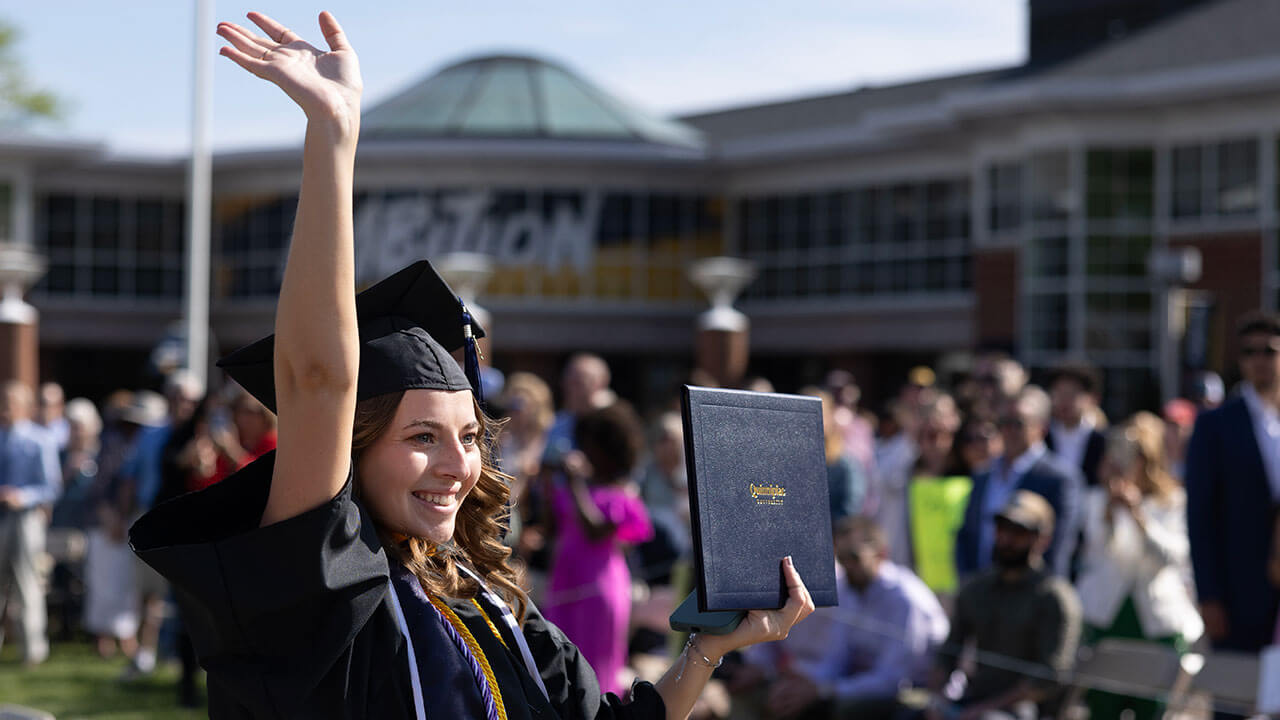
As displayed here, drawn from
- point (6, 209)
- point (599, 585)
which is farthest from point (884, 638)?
point (6, 209)

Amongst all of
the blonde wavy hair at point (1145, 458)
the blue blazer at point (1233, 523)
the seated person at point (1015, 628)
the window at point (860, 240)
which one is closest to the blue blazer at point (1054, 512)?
the blonde wavy hair at point (1145, 458)

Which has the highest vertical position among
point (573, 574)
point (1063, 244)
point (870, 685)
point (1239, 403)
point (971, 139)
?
point (971, 139)

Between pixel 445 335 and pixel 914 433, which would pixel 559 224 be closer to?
pixel 914 433

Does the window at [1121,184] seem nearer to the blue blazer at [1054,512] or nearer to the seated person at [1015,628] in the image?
the blue blazer at [1054,512]

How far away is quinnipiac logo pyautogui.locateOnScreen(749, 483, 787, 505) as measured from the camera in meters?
2.38

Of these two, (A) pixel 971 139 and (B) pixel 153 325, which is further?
(B) pixel 153 325

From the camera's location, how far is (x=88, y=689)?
9.45 m

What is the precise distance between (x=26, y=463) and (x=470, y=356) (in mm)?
9090

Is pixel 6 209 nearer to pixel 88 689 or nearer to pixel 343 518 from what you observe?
pixel 88 689

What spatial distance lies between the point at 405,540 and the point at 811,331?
1291 inches

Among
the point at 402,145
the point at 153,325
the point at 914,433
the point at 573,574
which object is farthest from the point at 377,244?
the point at 573,574

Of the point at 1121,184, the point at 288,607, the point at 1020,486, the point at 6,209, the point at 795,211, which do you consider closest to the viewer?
the point at 288,607

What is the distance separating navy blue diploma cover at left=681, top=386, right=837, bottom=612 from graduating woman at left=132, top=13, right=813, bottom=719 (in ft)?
0.23

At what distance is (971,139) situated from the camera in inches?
1161
